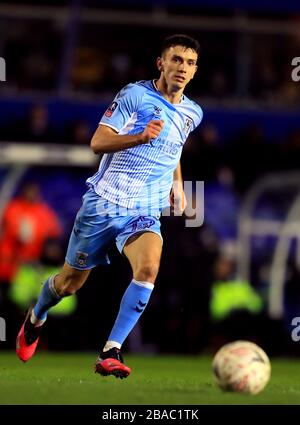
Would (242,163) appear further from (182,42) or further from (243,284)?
(182,42)

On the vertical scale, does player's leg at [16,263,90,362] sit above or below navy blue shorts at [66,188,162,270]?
below

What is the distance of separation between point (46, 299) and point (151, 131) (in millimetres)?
1979

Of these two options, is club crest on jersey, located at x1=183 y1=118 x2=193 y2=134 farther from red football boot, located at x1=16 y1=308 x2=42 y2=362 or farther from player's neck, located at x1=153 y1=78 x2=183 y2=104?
red football boot, located at x1=16 y1=308 x2=42 y2=362

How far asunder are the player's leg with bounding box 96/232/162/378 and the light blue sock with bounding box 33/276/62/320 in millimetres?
865

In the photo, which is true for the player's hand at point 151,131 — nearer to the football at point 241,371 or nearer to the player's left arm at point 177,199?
the player's left arm at point 177,199

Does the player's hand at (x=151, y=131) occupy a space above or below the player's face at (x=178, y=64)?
below

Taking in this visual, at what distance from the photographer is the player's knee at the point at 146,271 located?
29.1ft

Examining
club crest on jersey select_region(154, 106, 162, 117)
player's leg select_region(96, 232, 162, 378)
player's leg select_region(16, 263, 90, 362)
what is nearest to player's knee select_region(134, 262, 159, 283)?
player's leg select_region(96, 232, 162, 378)

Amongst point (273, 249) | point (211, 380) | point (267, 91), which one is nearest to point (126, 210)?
point (211, 380)

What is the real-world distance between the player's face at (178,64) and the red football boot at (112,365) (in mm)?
2093

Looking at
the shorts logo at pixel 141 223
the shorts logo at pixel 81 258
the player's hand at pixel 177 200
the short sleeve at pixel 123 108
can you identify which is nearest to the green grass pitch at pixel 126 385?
the shorts logo at pixel 81 258

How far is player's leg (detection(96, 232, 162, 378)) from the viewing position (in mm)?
8812

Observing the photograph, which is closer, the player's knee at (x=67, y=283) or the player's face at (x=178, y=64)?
the player's face at (x=178, y=64)

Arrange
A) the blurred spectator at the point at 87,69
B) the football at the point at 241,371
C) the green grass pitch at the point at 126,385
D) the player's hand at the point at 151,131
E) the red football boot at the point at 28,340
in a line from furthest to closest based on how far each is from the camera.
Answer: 1. the blurred spectator at the point at 87,69
2. the red football boot at the point at 28,340
3. the player's hand at the point at 151,131
4. the football at the point at 241,371
5. the green grass pitch at the point at 126,385
